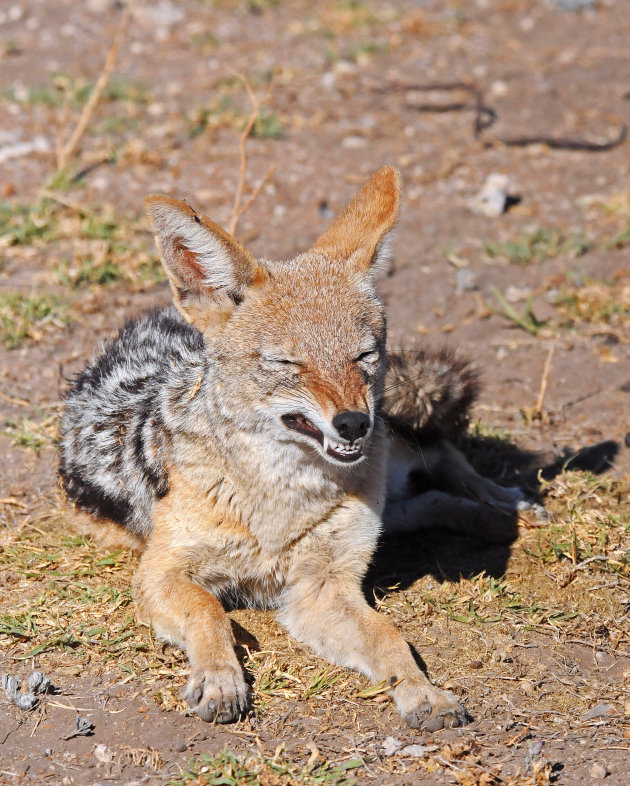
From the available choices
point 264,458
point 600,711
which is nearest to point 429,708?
point 600,711

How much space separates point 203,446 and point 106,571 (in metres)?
1.00

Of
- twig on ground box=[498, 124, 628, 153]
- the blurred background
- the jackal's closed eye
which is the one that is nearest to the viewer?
the jackal's closed eye

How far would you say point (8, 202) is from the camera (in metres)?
8.25

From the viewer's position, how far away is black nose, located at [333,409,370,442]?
11.8 feet

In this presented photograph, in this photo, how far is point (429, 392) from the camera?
5.25 meters

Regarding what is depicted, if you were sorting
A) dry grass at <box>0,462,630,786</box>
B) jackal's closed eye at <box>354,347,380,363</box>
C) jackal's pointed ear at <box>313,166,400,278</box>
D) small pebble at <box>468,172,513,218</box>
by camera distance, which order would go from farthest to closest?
small pebble at <box>468,172,513,218</box> < jackal's pointed ear at <box>313,166,400,278</box> < jackal's closed eye at <box>354,347,380,363</box> < dry grass at <box>0,462,630,786</box>

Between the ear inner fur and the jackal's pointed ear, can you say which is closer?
the ear inner fur

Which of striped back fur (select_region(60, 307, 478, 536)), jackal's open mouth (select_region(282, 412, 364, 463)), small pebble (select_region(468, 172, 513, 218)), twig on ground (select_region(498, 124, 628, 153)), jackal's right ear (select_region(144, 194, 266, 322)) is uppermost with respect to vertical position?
jackal's right ear (select_region(144, 194, 266, 322))

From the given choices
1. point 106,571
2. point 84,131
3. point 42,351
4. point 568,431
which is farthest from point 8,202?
point 568,431

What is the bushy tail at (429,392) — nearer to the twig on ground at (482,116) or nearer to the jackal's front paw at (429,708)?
the jackal's front paw at (429,708)

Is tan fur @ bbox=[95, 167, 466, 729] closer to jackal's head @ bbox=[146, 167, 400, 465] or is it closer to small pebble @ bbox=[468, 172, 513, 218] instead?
jackal's head @ bbox=[146, 167, 400, 465]

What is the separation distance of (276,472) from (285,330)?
0.64m

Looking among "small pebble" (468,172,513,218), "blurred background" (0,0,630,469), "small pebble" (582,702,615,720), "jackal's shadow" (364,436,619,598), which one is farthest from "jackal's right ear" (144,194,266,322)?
"small pebble" (468,172,513,218)

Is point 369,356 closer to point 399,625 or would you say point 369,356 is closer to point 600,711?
point 399,625
